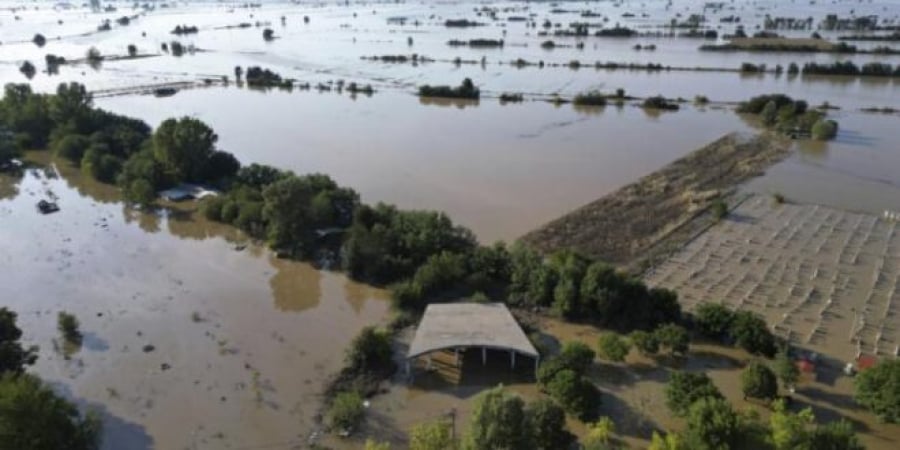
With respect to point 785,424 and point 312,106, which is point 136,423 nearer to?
point 785,424

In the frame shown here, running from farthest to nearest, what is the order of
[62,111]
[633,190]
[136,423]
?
1. [62,111]
2. [633,190]
3. [136,423]

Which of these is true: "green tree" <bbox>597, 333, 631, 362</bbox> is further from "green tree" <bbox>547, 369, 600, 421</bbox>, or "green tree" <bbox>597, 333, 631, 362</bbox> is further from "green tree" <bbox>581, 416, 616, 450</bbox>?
"green tree" <bbox>581, 416, 616, 450</bbox>

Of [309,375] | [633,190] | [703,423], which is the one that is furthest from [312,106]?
[703,423]

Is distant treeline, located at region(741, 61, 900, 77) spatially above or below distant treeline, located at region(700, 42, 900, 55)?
below

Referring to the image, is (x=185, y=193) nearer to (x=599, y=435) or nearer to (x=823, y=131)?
(x=599, y=435)

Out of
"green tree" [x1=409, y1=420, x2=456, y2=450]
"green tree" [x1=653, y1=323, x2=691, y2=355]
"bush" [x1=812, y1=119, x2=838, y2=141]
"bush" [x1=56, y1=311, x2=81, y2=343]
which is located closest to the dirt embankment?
"bush" [x1=812, y1=119, x2=838, y2=141]

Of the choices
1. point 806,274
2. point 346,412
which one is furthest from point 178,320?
point 806,274
